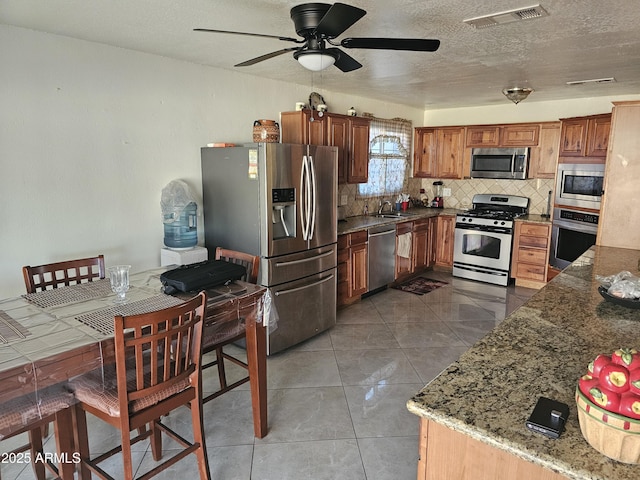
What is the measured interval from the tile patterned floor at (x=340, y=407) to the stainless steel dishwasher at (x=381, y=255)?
1.77 ft

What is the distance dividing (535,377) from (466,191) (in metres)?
5.40

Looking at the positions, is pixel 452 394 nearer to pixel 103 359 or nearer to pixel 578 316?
pixel 578 316

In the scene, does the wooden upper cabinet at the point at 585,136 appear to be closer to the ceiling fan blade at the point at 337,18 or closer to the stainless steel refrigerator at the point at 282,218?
the stainless steel refrigerator at the point at 282,218

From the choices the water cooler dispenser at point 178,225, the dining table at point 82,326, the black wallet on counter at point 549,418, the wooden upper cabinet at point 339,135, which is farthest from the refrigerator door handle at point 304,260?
the black wallet on counter at point 549,418

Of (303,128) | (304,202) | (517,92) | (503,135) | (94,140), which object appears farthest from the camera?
(503,135)

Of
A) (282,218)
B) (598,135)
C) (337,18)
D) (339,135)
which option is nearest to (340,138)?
(339,135)

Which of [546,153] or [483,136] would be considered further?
[483,136]

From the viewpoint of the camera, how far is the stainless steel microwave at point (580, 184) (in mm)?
4699

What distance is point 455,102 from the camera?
19.1 ft

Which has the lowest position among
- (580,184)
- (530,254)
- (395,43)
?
(530,254)

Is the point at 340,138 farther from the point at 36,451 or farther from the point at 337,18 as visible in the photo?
the point at 36,451

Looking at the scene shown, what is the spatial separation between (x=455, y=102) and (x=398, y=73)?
2.28m

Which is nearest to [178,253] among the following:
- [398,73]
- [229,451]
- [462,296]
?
[229,451]

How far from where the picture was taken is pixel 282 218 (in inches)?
137
